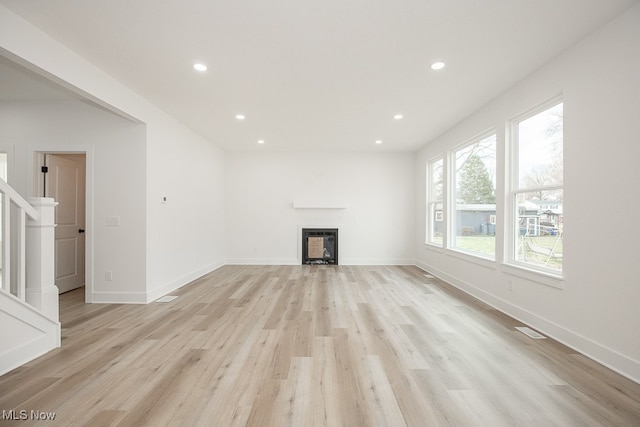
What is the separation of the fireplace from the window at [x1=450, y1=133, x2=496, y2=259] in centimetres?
259

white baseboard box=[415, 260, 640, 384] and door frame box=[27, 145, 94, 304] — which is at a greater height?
door frame box=[27, 145, 94, 304]

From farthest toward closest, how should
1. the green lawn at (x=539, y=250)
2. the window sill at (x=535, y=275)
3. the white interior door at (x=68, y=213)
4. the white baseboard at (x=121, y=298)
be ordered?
the white interior door at (x=68, y=213), the white baseboard at (x=121, y=298), the green lawn at (x=539, y=250), the window sill at (x=535, y=275)

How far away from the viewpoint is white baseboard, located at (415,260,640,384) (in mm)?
1969

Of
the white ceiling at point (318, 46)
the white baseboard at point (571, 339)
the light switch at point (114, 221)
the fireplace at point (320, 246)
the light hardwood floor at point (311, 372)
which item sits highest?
the white ceiling at point (318, 46)

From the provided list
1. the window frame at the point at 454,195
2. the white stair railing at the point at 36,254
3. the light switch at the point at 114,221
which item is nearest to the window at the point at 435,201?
the window frame at the point at 454,195

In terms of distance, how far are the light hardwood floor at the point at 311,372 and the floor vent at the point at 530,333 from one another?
0.09 m

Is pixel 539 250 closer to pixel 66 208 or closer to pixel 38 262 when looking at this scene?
pixel 38 262

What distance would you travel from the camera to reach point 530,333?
2.68 metres

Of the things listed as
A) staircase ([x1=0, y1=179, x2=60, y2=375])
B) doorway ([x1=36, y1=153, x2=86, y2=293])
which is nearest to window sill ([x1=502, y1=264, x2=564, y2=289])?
staircase ([x1=0, y1=179, x2=60, y2=375])

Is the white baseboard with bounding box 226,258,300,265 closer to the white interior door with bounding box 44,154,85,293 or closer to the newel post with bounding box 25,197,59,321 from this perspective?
the white interior door with bounding box 44,154,85,293

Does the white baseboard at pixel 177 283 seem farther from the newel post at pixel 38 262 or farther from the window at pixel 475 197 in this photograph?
the window at pixel 475 197

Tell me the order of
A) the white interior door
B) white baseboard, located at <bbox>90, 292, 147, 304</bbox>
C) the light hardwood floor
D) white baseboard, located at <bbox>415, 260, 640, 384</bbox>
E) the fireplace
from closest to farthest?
the light hardwood floor < white baseboard, located at <bbox>415, 260, 640, 384</bbox> < white baseboard, located at <bbox>90, 292, 147, 304</bbox> < the white interior door < the fireplace

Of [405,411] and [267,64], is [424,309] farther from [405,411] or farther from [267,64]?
[267,64]

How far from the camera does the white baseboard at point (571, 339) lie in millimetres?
1969
